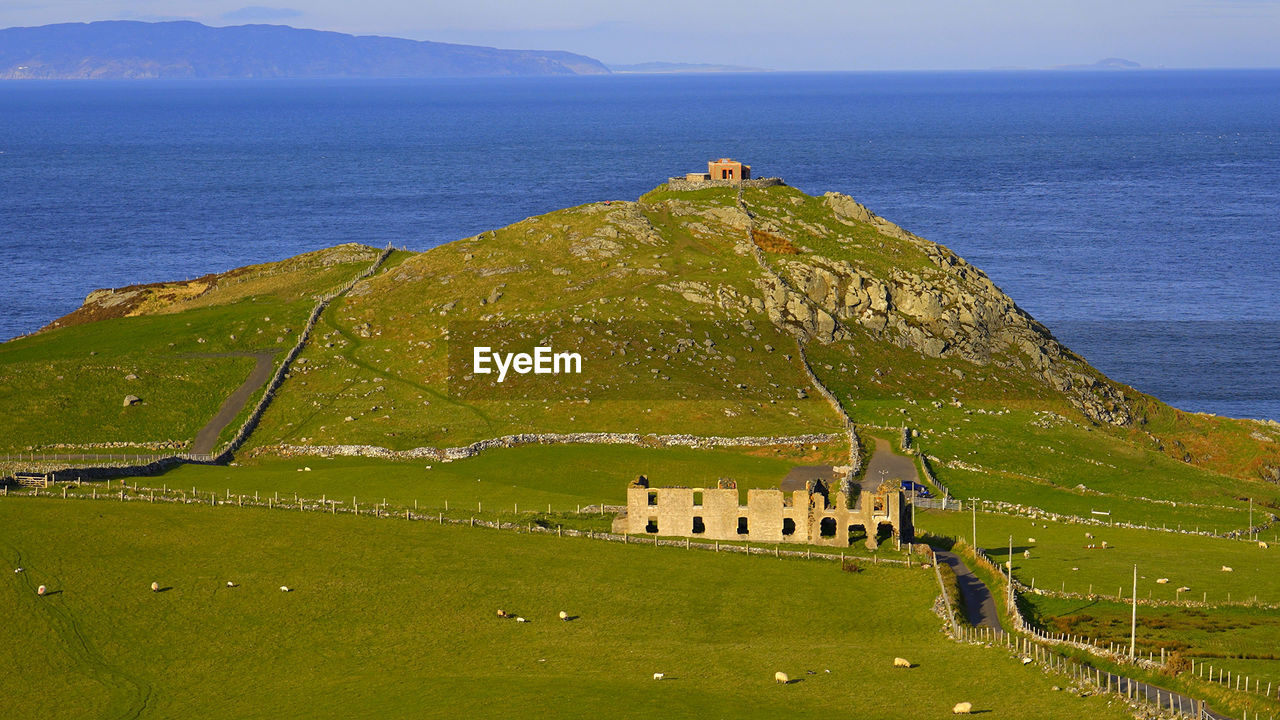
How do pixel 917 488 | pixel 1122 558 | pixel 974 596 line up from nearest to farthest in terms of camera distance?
pixel 974 596
pixel 1122 558
pixel 917 488

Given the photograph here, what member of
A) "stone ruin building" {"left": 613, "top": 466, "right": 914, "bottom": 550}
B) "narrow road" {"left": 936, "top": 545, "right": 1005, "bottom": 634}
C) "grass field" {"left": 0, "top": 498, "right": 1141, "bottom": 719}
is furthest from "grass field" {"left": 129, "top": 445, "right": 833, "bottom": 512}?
"narrow road" {"left": 936, "top": 545, "right": 1005, "bottom": 634}

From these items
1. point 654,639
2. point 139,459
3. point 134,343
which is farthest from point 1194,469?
point 134,343

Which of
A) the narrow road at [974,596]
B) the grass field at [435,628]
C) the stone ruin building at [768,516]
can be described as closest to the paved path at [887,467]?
the stone ruin building at [768,516]

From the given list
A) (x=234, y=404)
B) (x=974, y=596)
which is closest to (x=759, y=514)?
(x=974, y=596)

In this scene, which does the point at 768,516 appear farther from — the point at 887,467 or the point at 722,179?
the point at 722,179

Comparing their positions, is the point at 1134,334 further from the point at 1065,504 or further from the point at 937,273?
the point at 1065,504
